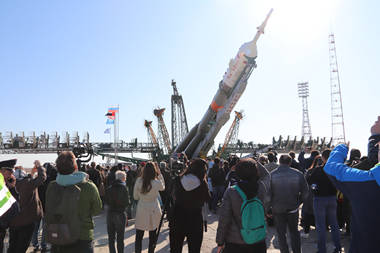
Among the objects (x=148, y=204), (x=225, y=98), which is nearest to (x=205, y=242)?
(x=148, y=204)

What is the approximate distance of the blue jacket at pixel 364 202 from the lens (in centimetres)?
223

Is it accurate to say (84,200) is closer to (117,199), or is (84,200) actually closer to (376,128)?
(117,199)

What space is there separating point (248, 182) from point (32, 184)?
3588mm

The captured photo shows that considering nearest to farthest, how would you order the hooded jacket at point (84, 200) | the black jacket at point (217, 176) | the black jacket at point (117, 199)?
the hooded jacket at point (84, 200) → the black jacket at point (117, 199) → the black jacket at point (217, 176)

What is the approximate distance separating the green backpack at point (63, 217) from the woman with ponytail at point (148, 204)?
6.45 feet

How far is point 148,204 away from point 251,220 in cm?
253

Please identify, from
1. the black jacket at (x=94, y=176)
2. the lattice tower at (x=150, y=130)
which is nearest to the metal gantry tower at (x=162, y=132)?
the lattice tower at (x=150, y=130)

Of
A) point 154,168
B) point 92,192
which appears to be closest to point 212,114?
point 154,168

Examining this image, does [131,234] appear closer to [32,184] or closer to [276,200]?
[32,184]

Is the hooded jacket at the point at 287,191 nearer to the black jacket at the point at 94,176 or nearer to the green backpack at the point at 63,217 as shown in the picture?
the green backpack at the point at 63,217

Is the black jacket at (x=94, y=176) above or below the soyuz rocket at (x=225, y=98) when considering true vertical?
below

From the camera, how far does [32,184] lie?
5.06 m

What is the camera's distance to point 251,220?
326 centimetres

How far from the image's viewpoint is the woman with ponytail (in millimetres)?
5316
